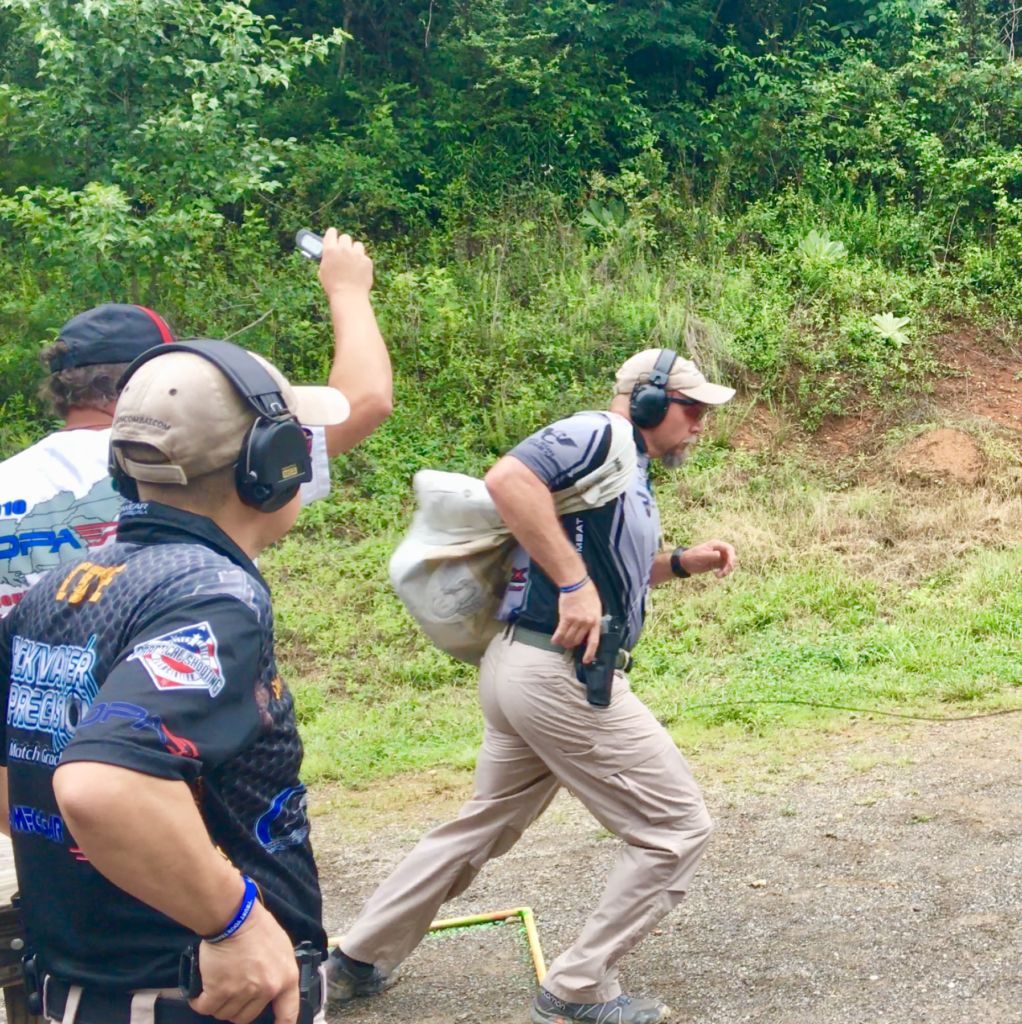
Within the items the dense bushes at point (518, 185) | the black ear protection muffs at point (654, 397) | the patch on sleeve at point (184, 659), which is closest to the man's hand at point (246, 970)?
the patch on sleeve at point (184, 659)

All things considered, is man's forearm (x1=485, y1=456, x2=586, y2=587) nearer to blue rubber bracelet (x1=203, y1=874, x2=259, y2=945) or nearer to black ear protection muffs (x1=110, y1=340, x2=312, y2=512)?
black ear protection muffs (x1=110, y1=340, x2=312, y2=512)

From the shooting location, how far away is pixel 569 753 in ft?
11.9

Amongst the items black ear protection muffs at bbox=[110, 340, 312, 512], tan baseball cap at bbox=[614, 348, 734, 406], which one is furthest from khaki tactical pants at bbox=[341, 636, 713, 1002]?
black ear protection muffs at bbox=[110, 340, 312, 512]

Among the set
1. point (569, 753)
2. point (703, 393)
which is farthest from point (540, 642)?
point (703, 393)

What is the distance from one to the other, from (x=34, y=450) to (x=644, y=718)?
6.15 feet

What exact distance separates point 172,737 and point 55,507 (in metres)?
1.24

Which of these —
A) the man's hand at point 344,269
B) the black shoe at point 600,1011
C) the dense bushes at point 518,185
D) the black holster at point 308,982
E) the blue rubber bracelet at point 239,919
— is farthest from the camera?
the dense bushes at point 518,185

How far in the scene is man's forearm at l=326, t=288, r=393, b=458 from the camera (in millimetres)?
2730

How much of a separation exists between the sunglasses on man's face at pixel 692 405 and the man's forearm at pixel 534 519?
64cm

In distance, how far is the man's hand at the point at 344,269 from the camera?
2930 millimetres

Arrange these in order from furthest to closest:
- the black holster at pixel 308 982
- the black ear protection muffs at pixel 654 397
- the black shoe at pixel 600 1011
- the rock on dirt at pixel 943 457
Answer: the rock on dirt at pixel 943 457, the black ear protection muffs at pixel 654 397, the black shoe at pixel 600 1011, the black holster at pixel 308 982

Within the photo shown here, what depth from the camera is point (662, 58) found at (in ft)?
50.6

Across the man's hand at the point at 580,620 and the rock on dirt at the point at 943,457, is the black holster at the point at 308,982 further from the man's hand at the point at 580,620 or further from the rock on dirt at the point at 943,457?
the rock on dirt at the point at 943,457

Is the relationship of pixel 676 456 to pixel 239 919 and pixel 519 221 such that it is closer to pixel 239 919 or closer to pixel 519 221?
pixel 239 919
